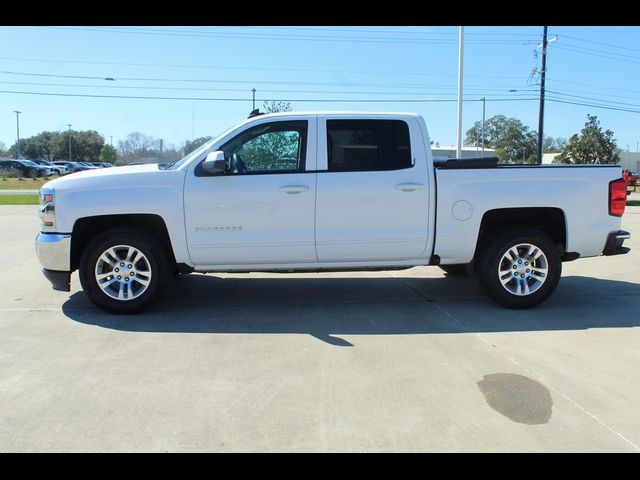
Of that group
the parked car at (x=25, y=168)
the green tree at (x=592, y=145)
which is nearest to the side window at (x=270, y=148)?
the green tree at (x=592, y=145)

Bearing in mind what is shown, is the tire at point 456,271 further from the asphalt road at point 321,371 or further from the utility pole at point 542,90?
the utility pole at point 542,90

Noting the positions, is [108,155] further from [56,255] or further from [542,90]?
[56,255]

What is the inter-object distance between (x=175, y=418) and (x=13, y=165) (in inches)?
2482

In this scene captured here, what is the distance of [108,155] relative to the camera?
94000mm

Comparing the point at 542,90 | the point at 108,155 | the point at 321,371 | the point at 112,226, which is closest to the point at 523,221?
the point at 321,371

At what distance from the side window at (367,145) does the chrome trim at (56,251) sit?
286 cm

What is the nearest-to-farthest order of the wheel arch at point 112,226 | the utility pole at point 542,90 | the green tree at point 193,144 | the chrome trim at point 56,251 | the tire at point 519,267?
1. the chrome trim at point 56,251
2. the wheel arch at point 112,226
3. the tire at point 519,267
4. the green tree at point 193,144
5. the utility pole at point 542,90

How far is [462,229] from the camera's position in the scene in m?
5.84

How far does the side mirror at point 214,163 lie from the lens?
5414 millimetres

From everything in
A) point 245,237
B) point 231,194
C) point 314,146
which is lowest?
point 245,237

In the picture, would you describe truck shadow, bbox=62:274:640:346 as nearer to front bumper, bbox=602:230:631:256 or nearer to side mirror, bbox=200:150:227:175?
front bumper, bbox=602:230:631:256
